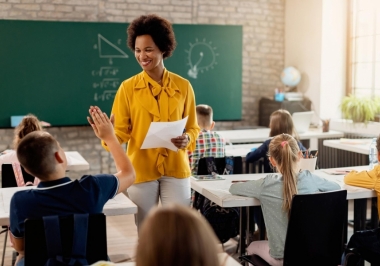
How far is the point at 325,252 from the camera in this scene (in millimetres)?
2889

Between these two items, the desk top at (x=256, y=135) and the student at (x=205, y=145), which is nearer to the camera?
the student at (x=205, y=145)

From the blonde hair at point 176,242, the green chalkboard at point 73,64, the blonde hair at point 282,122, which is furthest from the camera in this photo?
the green chalkboard at point 73,64

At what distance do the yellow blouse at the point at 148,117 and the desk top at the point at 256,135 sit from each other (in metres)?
2.91

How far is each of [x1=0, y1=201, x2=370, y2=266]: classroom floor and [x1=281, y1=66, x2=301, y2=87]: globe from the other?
2167mm

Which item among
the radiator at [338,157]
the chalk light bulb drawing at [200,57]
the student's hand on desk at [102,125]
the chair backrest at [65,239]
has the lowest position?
the radiator at [338,157]

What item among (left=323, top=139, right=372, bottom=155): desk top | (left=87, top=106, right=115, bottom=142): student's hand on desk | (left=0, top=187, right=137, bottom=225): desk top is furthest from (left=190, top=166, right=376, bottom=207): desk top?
(left=323, top=139, right=372, bottom=155): desk top

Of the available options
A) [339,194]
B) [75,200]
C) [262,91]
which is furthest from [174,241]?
[262,91]

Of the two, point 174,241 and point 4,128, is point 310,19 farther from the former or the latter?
point 174,241

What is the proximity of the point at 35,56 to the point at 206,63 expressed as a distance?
84.0 inches

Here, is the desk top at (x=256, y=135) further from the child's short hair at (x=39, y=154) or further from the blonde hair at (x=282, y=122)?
the child's short hair at (x=39, y=154)

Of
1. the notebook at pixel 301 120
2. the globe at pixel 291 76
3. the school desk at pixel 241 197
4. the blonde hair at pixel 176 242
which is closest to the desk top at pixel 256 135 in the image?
the notebook at pixel 301 120

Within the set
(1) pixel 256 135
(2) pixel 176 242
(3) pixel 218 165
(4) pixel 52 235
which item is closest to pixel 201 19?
(1) pixel 256 135

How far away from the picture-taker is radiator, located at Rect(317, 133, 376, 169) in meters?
6.52

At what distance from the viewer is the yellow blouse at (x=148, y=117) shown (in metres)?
3.01
